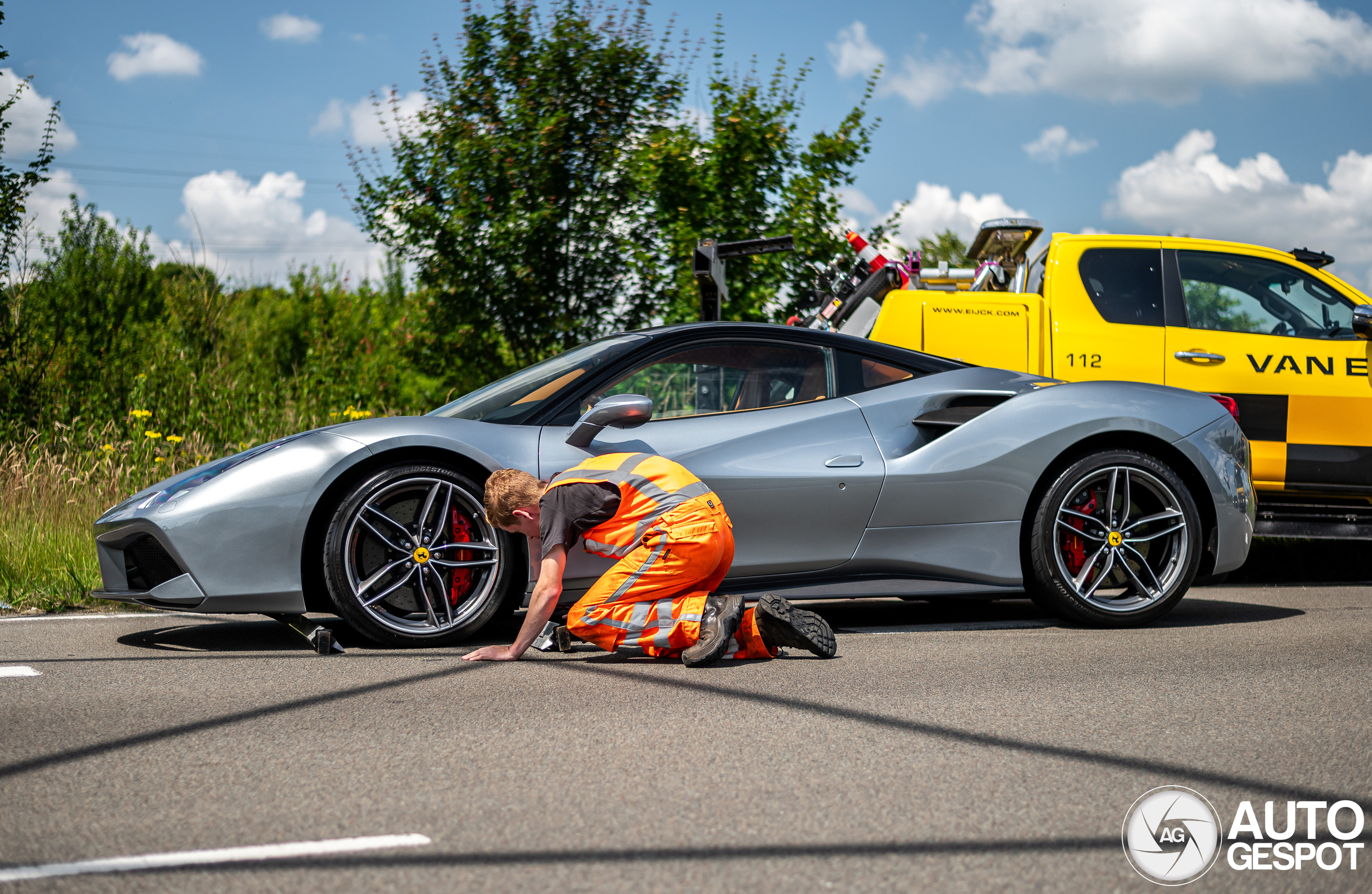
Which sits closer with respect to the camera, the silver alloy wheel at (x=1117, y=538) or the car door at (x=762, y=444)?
the car door at (x=762, y=444)

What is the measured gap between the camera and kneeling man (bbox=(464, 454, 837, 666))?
13.5 ft

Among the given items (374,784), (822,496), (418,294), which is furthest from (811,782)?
(418,294)

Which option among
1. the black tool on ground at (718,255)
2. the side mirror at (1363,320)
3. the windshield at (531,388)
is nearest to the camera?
the windshield at (531,388)

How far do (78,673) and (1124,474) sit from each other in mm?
4335

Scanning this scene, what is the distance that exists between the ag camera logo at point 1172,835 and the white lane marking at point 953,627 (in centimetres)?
252

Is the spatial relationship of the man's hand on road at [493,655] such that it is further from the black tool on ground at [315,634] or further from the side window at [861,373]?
the side window at [861,373]

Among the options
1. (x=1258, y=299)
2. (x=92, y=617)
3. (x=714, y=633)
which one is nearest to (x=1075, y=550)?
(x=714, y=633)

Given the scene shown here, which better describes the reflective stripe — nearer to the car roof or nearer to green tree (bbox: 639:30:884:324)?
the car roof

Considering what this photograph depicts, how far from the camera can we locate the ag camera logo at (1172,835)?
221cm

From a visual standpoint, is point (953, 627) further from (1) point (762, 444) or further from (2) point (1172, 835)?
(2) point (1172, 835)

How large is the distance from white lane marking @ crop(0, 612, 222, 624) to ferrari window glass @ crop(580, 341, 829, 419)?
246 cm

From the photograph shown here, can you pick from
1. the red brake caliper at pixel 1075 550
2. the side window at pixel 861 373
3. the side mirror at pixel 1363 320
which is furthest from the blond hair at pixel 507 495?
the side mirror at pixel 1363 320

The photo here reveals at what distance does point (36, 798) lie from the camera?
2553 millimetres
